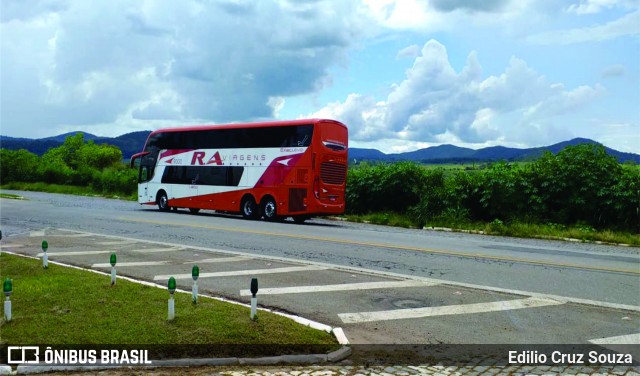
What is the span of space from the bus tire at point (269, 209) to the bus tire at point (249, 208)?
0.48 meters

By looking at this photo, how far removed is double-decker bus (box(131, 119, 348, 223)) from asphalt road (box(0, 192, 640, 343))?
14.2ft

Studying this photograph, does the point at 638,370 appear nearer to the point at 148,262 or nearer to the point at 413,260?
the point at 413,260

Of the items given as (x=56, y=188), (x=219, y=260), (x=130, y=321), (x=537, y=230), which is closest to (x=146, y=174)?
(x=219, y=260)

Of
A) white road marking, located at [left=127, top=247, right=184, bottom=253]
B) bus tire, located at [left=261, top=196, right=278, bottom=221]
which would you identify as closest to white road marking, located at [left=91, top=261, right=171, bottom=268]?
white road marking, located at [left=127, top=247, right=184, bottom=253]

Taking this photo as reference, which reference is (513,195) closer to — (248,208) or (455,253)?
(455,253)

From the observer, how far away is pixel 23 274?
10.0 metres

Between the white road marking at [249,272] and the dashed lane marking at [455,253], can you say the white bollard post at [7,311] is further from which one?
the dashed lane marking at [455,253]

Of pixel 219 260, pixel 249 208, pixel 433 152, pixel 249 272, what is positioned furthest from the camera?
pixel 433 152

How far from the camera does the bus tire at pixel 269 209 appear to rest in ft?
81.0

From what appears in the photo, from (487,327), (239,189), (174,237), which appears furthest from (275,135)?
(487,327)

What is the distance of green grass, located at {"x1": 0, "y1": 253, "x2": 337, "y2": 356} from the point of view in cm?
631

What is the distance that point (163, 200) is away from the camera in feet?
98.7

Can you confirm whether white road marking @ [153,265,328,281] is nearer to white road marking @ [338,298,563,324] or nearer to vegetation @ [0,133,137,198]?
white road marking @ [338,298,563,324]

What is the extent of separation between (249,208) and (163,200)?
6608 mm
